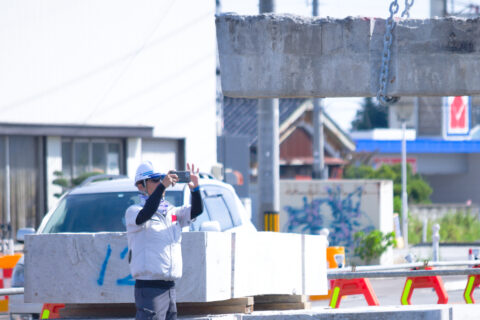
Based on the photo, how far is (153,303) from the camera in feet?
24.7

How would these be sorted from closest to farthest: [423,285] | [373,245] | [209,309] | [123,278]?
[123,278] < [209,309] < [423,285] < [373,245]

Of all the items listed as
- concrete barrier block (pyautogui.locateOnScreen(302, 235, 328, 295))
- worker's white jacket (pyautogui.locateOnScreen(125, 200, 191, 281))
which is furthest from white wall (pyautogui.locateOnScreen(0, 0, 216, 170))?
worker's white jacket (pyautogui.locateOnScreen(125, 200, 191, 281))

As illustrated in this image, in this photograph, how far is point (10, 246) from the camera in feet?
60.8

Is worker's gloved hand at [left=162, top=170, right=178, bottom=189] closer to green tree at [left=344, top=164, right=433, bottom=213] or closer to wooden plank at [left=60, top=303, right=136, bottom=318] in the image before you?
wooden plank at [left=60, top=303, right=136, bottom=318]

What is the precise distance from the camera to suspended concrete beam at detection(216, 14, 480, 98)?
935 centimetres

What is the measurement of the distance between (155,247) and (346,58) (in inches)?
114

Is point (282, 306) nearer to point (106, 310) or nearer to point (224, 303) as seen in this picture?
point (224, 303)

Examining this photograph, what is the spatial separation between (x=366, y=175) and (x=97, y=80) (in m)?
23.9

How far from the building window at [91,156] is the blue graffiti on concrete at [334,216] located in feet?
13.7

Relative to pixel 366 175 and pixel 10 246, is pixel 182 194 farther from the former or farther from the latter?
pixel 366 175

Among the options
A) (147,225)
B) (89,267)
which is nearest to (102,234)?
(89,267)

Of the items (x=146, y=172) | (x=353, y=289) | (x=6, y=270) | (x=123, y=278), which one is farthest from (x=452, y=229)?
(x=146, y=172)

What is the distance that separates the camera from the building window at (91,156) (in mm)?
23359

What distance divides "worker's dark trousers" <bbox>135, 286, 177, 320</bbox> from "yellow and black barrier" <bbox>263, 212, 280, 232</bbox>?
10373 millimetres
